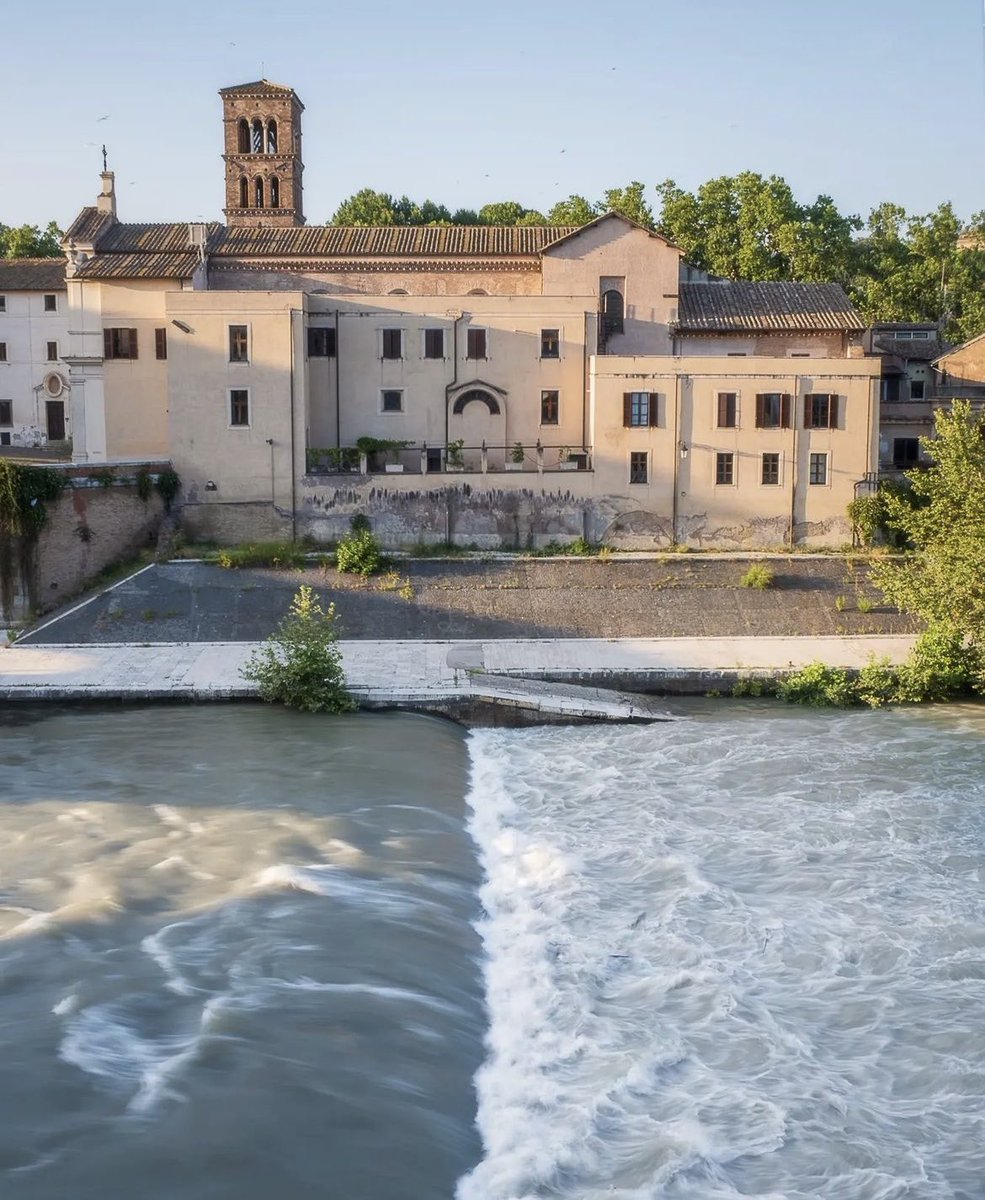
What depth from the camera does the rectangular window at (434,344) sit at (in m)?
30.8

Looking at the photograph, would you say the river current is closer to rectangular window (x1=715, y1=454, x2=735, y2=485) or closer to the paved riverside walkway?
the paved riverside walkway

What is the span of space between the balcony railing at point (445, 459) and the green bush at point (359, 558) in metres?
2.78

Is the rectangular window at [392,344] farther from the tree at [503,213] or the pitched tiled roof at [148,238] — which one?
the tree at [503,213]

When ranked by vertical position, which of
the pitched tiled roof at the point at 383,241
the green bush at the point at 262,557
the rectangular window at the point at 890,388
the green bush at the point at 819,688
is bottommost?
the green bush at the point at 819,688

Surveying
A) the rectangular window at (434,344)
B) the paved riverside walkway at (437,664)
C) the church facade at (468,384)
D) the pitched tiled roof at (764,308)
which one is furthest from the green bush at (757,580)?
the rectangular window at (434,344)

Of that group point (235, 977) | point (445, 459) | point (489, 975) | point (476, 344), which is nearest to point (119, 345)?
point (445, 459)

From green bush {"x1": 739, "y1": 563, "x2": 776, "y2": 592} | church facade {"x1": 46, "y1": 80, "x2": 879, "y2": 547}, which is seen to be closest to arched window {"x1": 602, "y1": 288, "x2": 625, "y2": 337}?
church facade {"x1": 46, "y1": 80, "x2": 879, "y2": 547}

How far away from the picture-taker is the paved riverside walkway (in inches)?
858

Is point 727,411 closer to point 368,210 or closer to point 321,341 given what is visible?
point 321,341

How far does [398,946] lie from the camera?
11.7 m

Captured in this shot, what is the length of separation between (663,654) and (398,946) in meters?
12.9

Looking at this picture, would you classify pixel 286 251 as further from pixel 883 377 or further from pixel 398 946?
pixel 398 946

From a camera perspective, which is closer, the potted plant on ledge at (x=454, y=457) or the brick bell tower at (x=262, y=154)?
the potted plant on ledge at (x=454, y=457)

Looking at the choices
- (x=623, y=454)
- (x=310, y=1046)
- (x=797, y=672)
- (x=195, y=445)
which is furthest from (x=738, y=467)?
(x=310, y=1046)
